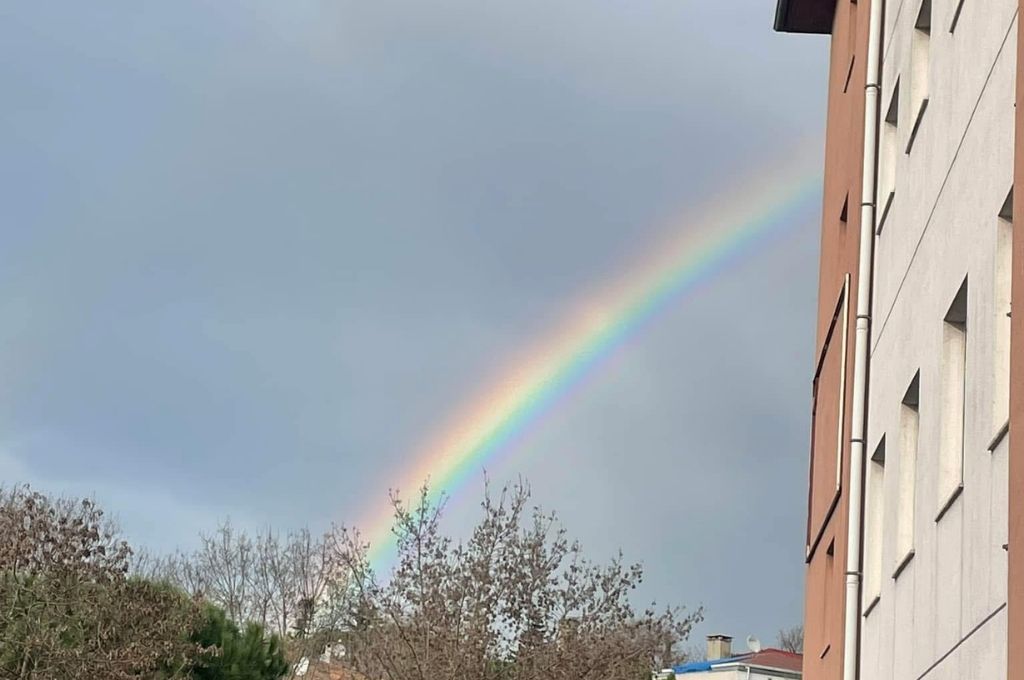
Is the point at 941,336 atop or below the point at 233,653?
atop

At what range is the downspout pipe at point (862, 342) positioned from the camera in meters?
13.2

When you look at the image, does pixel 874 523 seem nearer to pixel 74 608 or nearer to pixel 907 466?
pixel 907 466

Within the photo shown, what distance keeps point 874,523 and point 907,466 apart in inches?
64.8

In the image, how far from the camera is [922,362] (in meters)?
10.7

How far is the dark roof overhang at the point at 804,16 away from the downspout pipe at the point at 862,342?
19.5 feet

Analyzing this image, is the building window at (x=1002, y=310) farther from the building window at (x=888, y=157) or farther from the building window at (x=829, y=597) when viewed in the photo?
the building window at (x=829, y=597)

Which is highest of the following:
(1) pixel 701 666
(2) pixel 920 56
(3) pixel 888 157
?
(1) pixel 701 666

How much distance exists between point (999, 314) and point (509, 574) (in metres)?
16.9

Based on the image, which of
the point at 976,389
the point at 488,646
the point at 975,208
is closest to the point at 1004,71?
the point at 975,208

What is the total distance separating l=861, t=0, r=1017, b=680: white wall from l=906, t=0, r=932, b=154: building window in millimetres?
99

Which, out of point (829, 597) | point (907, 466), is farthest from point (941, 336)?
point (829, 597)

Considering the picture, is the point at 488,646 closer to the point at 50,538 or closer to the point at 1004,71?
the point at 50,538

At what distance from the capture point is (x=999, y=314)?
805cm

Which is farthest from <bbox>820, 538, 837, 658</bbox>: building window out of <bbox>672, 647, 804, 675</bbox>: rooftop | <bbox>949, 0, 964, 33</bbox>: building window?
<bbox>672, 647, 804, 675</bbox>: rooftop
